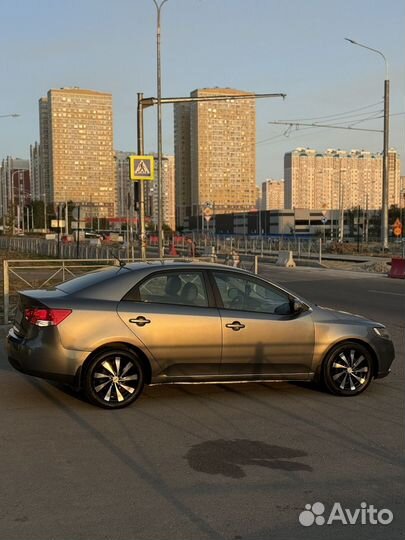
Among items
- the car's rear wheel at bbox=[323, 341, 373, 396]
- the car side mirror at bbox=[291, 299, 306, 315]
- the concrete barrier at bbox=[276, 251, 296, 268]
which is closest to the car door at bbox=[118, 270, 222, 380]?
the car side mirror at bbox=[291, 299, 306, 315]

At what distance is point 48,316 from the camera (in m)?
5.99

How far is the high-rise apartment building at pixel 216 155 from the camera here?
84562mm

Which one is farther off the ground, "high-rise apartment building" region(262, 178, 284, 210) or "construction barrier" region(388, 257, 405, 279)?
"high-rise apartment building" region(262, 178, 284, 210)

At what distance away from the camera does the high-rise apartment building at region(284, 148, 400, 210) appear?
13288 cm

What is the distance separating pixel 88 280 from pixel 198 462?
2.61 m

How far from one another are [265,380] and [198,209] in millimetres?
104949

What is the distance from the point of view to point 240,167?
10262 cm

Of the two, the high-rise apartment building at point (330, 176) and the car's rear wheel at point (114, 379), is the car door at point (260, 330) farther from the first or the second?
the high-rise apartment building at point (330, 176)

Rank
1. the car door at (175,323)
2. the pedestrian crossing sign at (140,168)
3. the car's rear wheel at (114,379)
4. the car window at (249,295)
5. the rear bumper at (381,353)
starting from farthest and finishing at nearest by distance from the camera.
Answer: the pedestrian crossing sign at (140,168), the rear bumper at (381,353), the car window at (249,295), the car door at (175,323), the car's rear wheel at (114,379)

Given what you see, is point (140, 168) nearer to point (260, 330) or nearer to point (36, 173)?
point (260, 330)

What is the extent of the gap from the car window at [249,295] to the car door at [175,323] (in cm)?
22

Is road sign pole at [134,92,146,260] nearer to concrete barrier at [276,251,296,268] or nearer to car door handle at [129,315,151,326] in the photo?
car door handle at [129,315,151,326]

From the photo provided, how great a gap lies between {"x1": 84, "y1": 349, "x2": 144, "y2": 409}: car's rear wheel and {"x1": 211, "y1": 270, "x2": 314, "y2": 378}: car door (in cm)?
93

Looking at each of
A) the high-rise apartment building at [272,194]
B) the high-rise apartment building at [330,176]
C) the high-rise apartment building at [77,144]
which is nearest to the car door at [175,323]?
the high-rise apartment building at [77,144]
